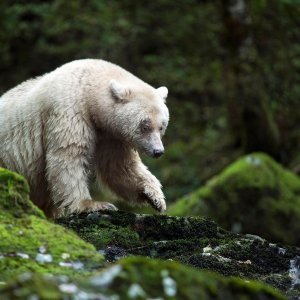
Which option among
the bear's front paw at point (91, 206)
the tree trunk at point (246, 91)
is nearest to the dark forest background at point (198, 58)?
the tree trunk at point (246, 91)

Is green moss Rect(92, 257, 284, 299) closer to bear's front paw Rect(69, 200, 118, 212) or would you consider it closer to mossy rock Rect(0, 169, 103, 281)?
mossy rock Rect(0, 169, 103, 281)

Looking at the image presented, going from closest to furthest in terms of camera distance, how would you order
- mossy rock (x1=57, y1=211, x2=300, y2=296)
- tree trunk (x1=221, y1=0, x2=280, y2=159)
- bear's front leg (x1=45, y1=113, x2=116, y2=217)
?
mossy rock (x1=57, y1=211, x2=300, y2=296), bear's front leg (x1=45, y1=113, x2=116, y2=217), tree trunk (x1=221, y1=0, x2=280, y2=159)

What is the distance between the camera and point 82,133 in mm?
7660

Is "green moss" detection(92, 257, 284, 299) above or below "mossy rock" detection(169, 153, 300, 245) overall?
above

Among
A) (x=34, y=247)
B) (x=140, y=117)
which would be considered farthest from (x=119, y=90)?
(x=34, y=247)

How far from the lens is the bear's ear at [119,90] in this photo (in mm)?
7684

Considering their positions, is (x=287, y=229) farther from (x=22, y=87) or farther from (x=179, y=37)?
(x=179, y=37)

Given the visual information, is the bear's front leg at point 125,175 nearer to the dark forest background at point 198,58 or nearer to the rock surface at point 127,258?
the rock surface at point 127,258

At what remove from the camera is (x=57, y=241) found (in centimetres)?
436

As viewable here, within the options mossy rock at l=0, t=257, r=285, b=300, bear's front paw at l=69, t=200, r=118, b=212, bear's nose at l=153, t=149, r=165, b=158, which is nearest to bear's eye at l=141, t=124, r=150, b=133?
bear's nose at l=153, t=149, r=165, b=158

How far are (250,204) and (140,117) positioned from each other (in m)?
3.85

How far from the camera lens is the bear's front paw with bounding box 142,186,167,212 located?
26.4 ft

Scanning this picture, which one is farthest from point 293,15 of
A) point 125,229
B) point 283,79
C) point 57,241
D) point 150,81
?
point 57,241

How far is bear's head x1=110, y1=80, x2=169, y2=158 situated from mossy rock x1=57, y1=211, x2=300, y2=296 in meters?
1.38
